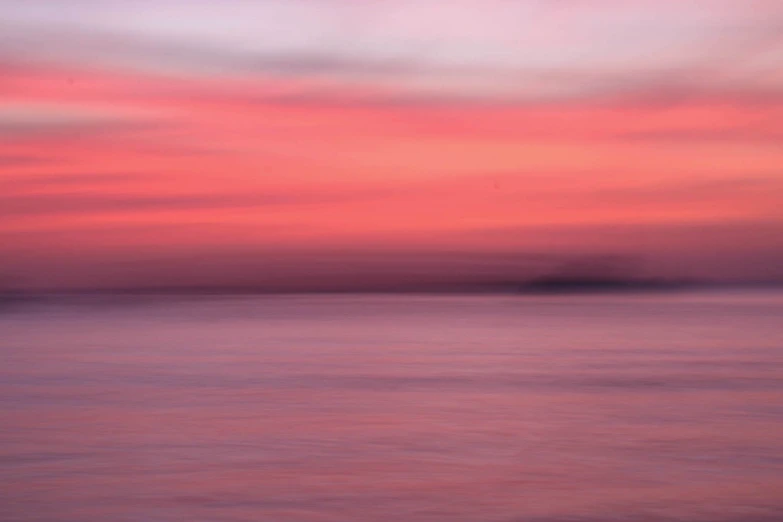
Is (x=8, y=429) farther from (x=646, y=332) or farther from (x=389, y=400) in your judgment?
(x=646, y=332)

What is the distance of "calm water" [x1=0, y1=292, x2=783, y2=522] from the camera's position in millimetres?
8359

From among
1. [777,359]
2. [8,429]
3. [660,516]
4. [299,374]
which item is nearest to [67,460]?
[8,429]

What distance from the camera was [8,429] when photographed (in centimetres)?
1160

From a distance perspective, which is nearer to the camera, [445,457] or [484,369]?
[445,457]

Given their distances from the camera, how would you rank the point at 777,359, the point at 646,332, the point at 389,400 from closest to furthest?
the point at 389,400 → the point at 777,359 → the point at 646,332

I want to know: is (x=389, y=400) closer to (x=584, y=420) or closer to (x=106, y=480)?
(x=584, y=420)

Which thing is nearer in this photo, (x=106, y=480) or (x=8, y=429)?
(x=106, y=480)

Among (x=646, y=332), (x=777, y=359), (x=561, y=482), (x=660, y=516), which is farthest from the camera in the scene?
(x=646, y=332)

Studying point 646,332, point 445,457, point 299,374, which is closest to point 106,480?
point 445,457

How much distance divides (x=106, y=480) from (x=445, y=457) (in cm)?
294

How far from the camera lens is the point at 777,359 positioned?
20.8m

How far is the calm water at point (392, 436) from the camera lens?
8359 mm

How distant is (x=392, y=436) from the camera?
11375mm

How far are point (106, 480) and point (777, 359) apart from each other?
49.2 feet
